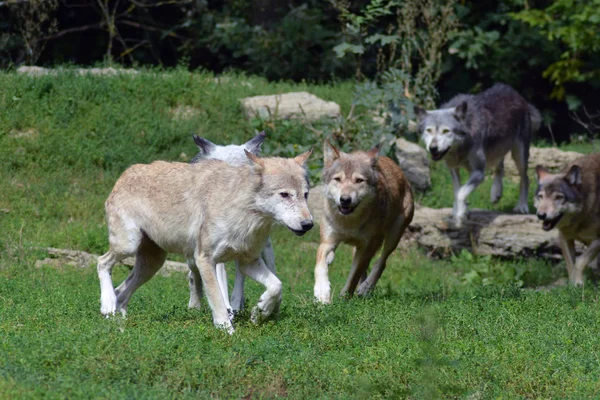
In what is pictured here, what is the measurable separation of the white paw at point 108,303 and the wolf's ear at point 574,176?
6900 mm

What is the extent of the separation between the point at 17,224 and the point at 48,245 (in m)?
0.80

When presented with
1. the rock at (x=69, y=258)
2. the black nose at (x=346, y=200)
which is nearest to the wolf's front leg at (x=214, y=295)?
the black nose at (x=346, y=200)

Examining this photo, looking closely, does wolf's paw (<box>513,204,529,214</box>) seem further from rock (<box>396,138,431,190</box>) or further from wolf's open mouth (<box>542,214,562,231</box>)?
wolf's open mouth (<box>542,214,562,231</box>)

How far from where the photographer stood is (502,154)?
47.7 ft

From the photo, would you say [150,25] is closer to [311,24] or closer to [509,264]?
[311,24]

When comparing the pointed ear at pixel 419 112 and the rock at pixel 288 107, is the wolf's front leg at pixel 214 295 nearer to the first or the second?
the pointed ear at pixel 419 112

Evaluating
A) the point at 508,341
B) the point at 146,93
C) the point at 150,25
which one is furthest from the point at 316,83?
the point at 508,341

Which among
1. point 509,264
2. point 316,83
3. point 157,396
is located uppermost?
point 157,396

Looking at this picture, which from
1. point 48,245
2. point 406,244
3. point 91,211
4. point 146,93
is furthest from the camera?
point 146,93

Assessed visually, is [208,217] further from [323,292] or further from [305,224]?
[323,292]

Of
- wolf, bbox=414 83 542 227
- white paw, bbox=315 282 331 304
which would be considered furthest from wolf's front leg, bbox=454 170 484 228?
white paw, bbox=315 282 331 304

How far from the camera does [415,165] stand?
15492mm

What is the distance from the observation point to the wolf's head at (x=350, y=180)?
933cm

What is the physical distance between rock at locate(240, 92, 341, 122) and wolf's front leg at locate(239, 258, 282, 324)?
818cm
